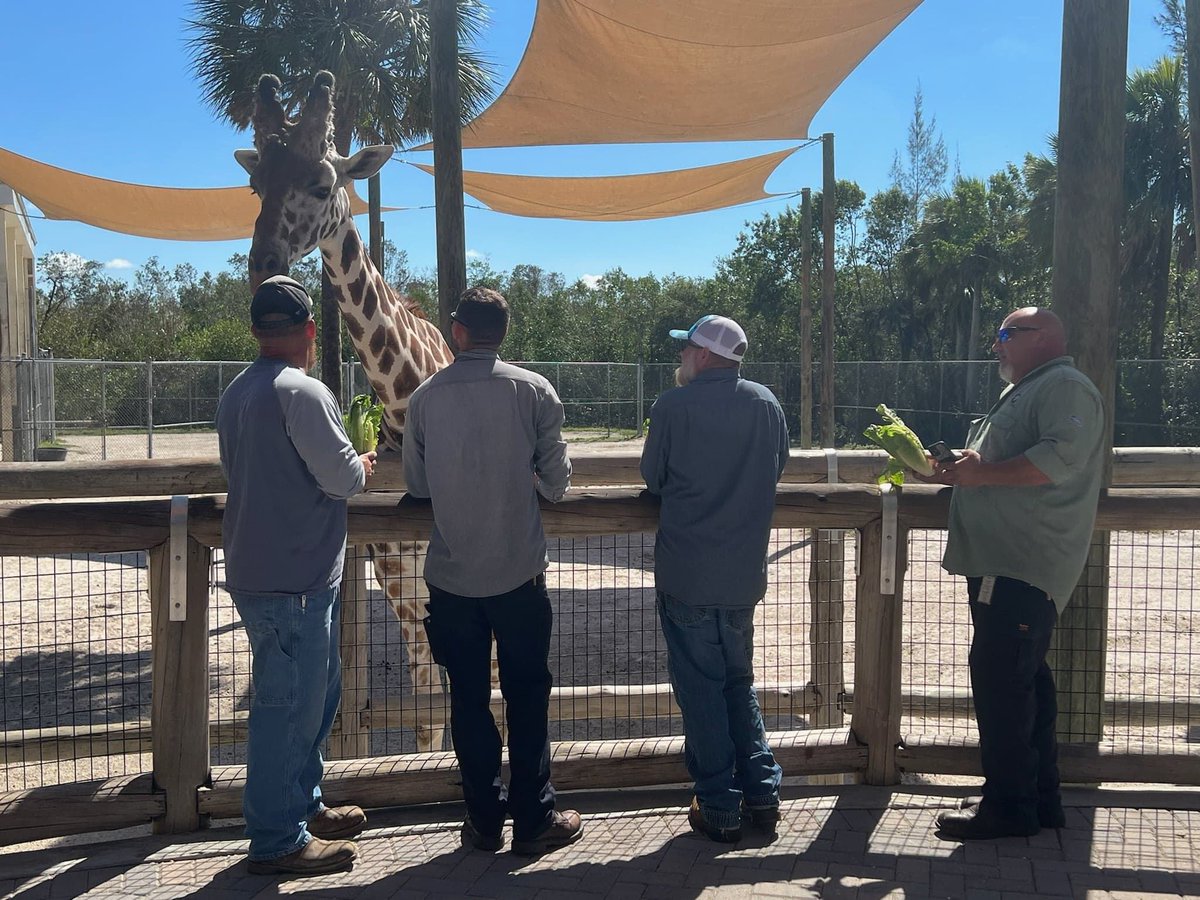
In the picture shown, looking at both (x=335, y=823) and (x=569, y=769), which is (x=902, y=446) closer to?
(x=569, y=769)

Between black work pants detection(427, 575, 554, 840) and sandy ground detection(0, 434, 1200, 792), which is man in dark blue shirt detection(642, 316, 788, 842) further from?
sandy ground detection(0, 434, 1200, 792)

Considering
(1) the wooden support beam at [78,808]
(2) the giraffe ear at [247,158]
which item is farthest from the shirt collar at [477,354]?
(2) the giraffe ear at [247,158]

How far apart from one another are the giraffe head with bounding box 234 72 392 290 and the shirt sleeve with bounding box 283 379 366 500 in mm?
2365

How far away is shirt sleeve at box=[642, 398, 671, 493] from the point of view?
137 inches

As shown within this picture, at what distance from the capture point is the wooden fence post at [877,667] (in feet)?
13.1

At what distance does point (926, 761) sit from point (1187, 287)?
29.1 meters

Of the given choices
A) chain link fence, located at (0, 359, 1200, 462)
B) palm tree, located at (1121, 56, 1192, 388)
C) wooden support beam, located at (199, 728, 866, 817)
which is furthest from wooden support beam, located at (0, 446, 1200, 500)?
palm tree, located at (1121, 56, 1192, 388)

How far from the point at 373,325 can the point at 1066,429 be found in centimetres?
407

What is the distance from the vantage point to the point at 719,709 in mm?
3461

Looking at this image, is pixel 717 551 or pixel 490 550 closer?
pixel 490 550

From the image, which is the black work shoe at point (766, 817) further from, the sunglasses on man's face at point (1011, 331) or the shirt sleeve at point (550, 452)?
the sunglasses on man's face at point (1011, 331)

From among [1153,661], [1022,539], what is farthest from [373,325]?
[1153,661]

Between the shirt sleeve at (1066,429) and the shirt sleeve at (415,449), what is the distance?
1.99 meters

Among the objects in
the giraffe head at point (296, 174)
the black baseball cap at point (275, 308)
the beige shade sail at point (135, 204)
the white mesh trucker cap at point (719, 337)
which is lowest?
the white mesh trucker cap at point (719, 337)
